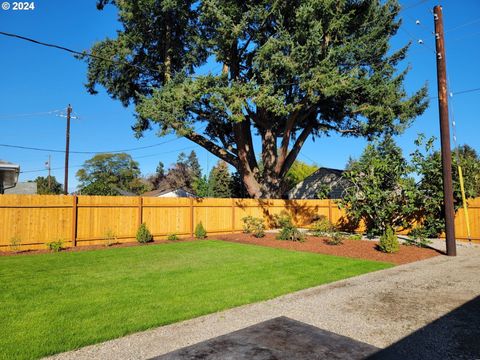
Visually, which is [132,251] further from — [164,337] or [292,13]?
[292,13]

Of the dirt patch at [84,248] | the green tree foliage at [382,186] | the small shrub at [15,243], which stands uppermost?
the green tree foliage at [382,186]

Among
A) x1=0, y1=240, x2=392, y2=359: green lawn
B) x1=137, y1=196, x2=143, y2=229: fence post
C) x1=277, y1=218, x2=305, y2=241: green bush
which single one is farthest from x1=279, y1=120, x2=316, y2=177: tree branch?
x1=0, y1=240, x2=392, y2=359: green lawn

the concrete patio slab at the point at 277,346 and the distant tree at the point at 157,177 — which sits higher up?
the distant tree at the point at 157,177

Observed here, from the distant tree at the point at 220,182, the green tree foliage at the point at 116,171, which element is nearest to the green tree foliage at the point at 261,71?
the distant tree at the point at 220,182

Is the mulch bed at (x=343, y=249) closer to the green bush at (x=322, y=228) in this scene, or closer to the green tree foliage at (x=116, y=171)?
the green bush at (x=322, y=228)

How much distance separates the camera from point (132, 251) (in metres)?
11.6

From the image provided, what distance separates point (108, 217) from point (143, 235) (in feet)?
5.21

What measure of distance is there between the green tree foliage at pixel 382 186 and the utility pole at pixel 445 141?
7.74ft

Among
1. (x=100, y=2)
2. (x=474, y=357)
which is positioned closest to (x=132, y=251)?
(x=474, y=357)

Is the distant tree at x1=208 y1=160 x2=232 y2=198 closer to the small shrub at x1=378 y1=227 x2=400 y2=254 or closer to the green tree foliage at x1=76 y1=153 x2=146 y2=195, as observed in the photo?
the green tree foliage at x1=76 y1=153 x2=146 y2=195

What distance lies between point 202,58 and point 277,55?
243 inches

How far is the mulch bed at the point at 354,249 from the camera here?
34.3ft

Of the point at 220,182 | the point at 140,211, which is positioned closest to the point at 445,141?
the point at 140,211

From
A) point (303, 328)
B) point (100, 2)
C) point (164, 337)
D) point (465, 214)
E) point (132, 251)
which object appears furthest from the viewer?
point (100, 2)
